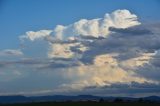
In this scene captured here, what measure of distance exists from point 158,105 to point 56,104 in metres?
30.4

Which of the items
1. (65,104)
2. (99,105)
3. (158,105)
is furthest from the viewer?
(65,104)

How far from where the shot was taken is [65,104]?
119m

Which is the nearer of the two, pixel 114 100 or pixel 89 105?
pixel 89 105

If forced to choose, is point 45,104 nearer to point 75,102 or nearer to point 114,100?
point 75,102

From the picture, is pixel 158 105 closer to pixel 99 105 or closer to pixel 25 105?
pixel 99 105

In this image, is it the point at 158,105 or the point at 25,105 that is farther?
the point at 25,105

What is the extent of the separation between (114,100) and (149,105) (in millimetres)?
17150

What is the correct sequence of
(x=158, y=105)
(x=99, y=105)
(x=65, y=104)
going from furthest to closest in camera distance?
(x=65, y=104)
(x=99, y=105)
(x=158, y=105)

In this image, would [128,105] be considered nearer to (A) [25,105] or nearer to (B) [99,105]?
(B) [99,105]

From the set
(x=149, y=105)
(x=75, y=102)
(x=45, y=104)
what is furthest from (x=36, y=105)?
(x=149, y=105)

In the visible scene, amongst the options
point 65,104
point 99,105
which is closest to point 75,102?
point 65,104

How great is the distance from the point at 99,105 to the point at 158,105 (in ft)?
53.4

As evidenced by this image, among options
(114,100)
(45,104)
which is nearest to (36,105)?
(45,104)

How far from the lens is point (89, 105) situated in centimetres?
11356
